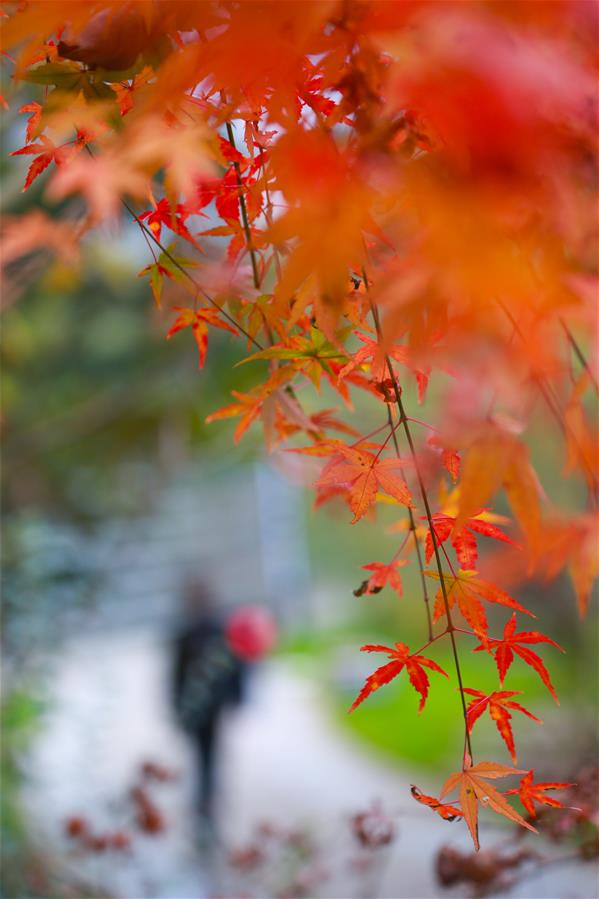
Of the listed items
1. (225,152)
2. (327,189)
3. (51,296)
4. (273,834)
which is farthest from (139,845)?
(327,189)

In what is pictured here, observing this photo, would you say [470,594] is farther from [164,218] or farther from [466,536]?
[164,218]

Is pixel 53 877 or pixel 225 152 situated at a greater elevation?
pixel 225 152

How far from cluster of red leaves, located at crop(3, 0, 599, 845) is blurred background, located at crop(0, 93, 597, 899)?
1.44 ft

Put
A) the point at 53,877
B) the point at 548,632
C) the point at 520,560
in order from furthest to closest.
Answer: the point at 548,632 → the point at 53,877 → the point at 520,560

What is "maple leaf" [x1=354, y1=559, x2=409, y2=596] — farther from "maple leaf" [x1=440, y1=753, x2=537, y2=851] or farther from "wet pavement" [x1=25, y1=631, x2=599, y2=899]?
"wet pavement" [x1=25, y1=631, x2=599, y2=899]

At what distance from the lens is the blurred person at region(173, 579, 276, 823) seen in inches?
131

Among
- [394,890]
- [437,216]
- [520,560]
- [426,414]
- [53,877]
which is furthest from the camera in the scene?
[426,414]

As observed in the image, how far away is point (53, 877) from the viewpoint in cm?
195

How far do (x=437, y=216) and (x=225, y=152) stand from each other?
39 cm

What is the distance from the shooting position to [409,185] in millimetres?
434

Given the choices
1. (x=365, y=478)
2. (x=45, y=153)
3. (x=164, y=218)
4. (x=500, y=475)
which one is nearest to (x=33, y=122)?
(x=45, y=153)

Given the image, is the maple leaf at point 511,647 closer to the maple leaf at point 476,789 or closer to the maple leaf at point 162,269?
the maple leaf at point 476,789

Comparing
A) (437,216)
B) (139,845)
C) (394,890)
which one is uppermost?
(437,216)

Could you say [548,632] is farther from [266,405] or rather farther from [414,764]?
[266,405]
